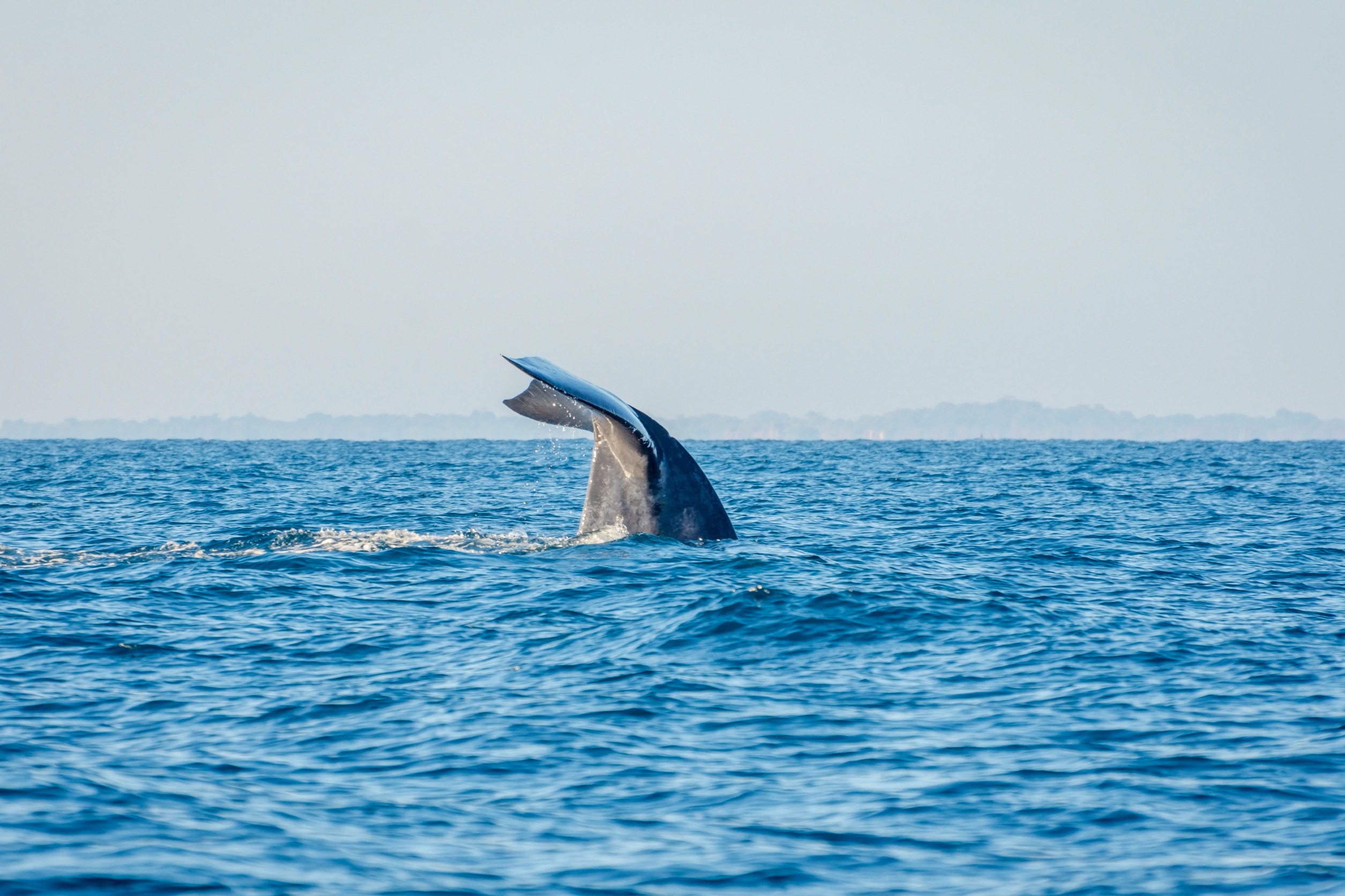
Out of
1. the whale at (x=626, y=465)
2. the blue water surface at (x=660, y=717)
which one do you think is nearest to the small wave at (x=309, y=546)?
the blue water surface at (x=660, y=717)

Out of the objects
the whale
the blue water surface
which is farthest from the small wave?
the whale

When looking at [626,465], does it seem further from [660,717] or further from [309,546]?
[660,717]

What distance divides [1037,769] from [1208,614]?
6.39 metres

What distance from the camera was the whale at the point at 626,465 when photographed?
43.0ft

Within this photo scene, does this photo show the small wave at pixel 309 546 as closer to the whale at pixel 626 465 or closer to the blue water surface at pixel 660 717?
the blue water surface at pixel 660 717

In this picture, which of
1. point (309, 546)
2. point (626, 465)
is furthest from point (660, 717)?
point (309, 546)

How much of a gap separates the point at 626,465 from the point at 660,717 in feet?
19.3

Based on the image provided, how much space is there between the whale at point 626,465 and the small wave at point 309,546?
46 cm

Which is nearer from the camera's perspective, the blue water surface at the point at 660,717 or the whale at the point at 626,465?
the blue water surface at the point at 660,717

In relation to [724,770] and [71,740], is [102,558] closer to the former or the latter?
[71,740]

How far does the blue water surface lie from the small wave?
4.3 inches

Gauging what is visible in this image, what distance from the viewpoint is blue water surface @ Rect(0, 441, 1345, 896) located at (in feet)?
21.1

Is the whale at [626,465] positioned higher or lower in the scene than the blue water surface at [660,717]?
higher

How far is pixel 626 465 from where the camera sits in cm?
1463
